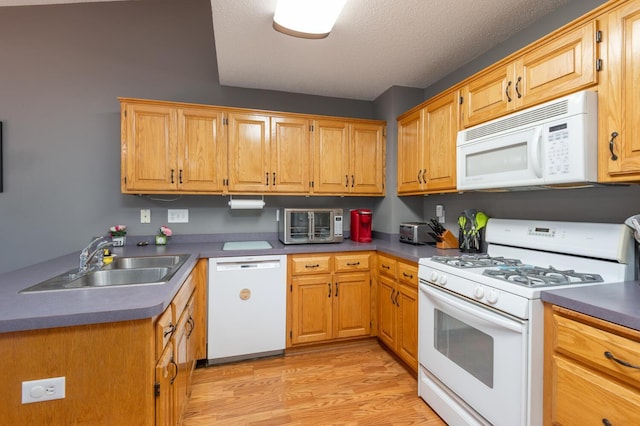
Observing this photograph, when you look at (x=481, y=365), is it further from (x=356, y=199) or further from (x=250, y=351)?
(x=356, y=199)

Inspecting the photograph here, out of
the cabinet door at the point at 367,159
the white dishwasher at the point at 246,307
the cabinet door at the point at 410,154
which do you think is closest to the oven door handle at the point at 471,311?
the cabinet door at the point at 410,154

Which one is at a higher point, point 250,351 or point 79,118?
point 79,118

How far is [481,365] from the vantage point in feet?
4.89

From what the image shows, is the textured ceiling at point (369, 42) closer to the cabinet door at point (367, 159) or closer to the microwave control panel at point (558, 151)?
the cabinet door at point (367, 159)

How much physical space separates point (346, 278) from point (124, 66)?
2.73 metres

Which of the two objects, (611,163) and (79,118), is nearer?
(611,163)

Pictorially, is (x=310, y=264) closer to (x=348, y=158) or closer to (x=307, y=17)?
(x=348, y=158)

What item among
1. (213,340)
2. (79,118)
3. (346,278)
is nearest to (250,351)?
(213,340)

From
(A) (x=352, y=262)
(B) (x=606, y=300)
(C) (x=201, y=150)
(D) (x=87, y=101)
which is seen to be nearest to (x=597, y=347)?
(B) (x=606, y=300)

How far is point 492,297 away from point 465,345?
0.39 m

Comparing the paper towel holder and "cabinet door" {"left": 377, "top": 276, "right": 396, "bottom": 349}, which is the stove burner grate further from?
the paper towel holder

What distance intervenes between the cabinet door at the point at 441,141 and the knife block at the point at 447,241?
394 mm

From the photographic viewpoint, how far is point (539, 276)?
1431 mm

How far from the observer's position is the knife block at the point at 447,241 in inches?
96.3
